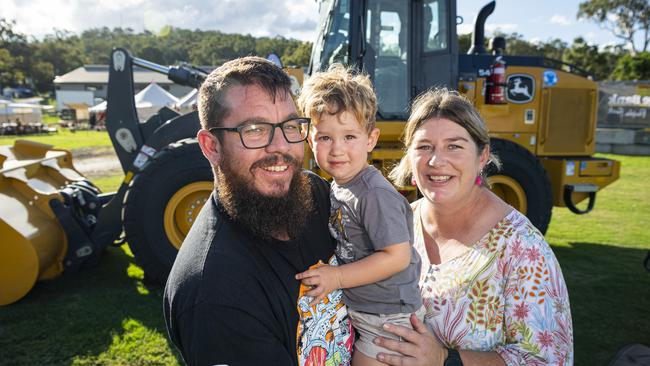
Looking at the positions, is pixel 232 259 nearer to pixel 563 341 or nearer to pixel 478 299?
pixel 478 299

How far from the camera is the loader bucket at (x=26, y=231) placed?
4.03 m

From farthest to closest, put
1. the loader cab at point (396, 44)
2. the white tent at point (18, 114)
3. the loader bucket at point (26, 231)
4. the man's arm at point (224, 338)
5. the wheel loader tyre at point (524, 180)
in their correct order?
the white tent at point (18, 114) < the wheel loader tyre at point (524, 180) < the loader cab at point (396, 44) < the loader bucket at point (26, 231) < the man's arm at point (224, 338)

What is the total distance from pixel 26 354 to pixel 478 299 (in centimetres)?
332

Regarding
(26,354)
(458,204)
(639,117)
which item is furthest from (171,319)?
(639,117)

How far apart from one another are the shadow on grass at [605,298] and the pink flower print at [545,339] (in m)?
2.22

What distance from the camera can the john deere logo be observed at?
6125 mm

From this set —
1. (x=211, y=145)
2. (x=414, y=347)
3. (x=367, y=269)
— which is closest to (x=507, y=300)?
(x=414, y=347)

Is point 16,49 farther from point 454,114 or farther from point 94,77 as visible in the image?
point 454,114

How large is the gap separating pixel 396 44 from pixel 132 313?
3.79 meters

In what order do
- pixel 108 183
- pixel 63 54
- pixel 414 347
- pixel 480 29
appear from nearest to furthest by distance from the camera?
pixel 414 347, pixel 480 29, pixel 108 183, pixel 63 54

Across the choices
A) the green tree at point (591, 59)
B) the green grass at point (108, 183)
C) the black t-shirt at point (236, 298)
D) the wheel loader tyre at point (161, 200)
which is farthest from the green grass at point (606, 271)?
the green tree at point (591, 59)

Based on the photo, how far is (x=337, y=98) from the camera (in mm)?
2113

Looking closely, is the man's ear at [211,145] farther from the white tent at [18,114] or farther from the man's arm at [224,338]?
the white tent at [18,114]

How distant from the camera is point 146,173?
4.45m
